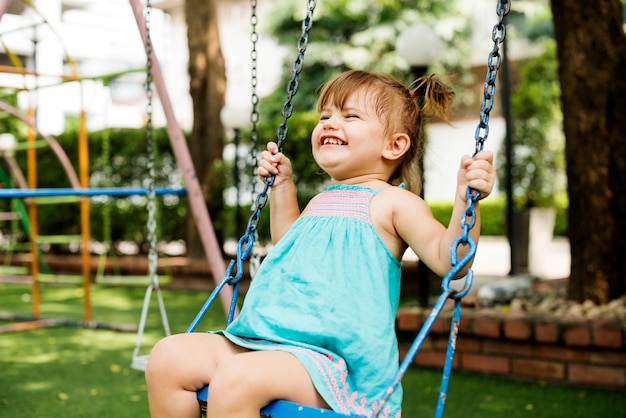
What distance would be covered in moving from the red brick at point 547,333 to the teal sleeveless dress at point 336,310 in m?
2.08

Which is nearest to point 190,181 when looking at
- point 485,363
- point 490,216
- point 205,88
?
point 485,363

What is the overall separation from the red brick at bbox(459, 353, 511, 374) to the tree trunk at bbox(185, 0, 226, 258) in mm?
5540

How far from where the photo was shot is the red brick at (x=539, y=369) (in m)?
3.84

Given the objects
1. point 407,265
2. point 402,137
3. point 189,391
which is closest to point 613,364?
point 402,137

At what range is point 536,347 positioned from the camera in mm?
3924

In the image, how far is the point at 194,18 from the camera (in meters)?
9.52

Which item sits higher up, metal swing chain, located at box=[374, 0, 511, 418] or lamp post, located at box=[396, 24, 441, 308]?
lamp post, located at box=[396, 24, 441, 308]

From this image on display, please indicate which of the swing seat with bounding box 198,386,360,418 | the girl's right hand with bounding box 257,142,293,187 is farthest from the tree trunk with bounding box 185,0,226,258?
the swing seat with bounding box 198,386,360,418

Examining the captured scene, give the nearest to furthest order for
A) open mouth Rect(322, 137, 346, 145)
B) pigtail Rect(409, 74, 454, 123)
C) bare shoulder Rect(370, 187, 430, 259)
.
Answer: bare shoulder Rect(370, 187, 430, 259), open mouth Rect(322, 137, 346, 145), pigtail Rect(409, 74, 454, 123)

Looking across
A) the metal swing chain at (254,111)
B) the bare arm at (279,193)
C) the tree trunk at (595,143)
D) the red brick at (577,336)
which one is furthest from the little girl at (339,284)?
the tree trunk at (595,143)

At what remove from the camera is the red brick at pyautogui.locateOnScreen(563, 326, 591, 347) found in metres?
3.72

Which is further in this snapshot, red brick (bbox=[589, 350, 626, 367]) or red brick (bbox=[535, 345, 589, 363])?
red brick (bbox=[535, 345, 589, 363])

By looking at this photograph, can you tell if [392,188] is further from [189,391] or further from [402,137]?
[189,391]

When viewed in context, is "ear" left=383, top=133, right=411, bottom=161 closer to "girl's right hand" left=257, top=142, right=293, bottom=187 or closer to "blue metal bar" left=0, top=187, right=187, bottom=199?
"girl's right hand" left=257, top=142, right=293, bottom=187
